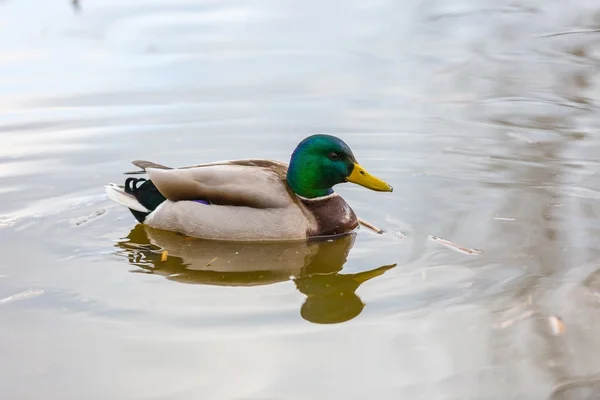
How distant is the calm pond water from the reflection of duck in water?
0.02m

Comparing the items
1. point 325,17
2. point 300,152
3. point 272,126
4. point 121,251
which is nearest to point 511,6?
point 325,17

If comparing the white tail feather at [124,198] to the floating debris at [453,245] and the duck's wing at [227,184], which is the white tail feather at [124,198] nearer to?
the duck's wing at [227,184]

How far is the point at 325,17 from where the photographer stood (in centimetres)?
1146

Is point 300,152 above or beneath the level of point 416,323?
above

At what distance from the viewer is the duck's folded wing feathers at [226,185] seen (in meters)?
5.91

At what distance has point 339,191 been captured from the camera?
22.2ft

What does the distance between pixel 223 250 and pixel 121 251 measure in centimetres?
64

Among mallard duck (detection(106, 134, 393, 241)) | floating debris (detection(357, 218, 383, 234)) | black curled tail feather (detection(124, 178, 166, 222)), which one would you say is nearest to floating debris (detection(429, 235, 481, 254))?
floating debris (detection(357, 218, 383, 234))

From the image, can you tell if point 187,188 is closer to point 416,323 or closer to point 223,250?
point 223,250

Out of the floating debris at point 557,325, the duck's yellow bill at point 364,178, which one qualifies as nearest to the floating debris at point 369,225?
the duck's yellow bill at point 364,178

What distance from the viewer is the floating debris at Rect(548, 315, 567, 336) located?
437 cm

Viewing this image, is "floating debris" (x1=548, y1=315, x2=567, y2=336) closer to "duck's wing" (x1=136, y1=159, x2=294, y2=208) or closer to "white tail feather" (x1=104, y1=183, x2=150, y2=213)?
"duck's wing" (x1=136, y1=159, x2=294, y2=208)

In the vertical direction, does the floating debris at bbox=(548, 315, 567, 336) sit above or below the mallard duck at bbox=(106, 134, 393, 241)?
below

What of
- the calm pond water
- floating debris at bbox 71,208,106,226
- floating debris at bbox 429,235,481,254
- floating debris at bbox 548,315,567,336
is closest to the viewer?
the calm pond water
